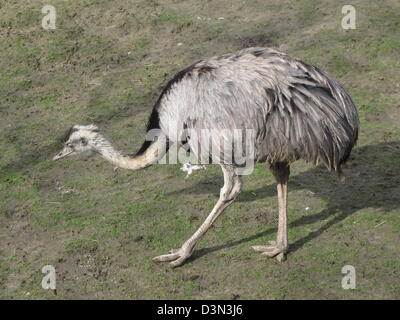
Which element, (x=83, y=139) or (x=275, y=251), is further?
(x=83, y=139)

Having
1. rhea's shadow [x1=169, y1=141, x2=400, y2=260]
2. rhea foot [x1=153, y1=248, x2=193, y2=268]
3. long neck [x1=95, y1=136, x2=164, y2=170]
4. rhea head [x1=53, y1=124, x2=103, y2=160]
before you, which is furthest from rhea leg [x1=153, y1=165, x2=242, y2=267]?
rhea head [x1=53, y1=124, x2=103, y2=160]

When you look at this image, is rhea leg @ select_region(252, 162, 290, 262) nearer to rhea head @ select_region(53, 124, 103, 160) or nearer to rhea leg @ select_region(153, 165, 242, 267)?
rhea leg @ select_region(153, 165, 242, 267)

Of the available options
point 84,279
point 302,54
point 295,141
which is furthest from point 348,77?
point 84,279

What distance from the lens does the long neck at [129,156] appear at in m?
6.29

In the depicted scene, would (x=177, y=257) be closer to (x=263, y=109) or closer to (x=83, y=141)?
(x=83, y=141)

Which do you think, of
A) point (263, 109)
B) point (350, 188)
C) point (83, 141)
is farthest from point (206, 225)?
point (350, 188)

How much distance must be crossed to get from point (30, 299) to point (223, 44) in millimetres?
4914

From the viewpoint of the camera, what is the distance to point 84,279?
20.3ft

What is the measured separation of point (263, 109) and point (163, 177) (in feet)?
6.81

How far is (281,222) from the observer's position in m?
6.39

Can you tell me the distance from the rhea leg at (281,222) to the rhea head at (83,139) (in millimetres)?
1528

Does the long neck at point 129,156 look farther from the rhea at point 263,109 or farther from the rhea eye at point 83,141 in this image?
the rhea at point 263,109

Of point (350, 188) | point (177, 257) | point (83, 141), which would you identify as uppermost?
point (83, 141)

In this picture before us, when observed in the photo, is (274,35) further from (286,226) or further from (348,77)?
Result: (286,226)
